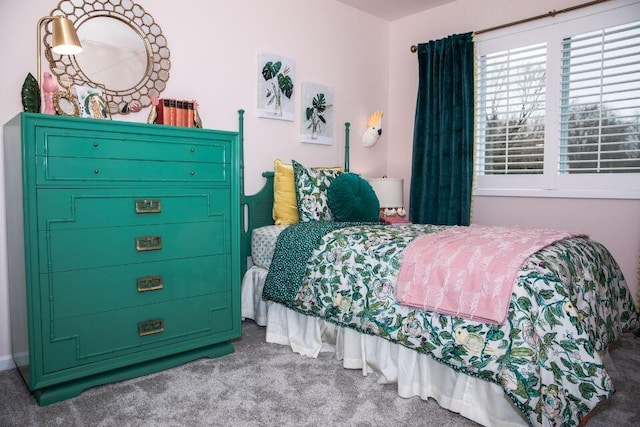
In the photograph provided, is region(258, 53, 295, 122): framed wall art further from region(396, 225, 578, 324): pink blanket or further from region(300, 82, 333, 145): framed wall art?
region(396, 225, 578, 324): pink blanket

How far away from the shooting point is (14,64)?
87.2 inches

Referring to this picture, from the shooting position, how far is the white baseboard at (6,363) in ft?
7.34

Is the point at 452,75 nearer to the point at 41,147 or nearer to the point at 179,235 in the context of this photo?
the point at 179,235

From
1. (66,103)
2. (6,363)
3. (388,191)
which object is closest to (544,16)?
(388,191)

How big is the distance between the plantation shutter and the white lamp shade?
717 mm

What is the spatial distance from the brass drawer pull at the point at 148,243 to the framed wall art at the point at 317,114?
1688mm

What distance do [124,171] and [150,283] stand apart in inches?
21.5

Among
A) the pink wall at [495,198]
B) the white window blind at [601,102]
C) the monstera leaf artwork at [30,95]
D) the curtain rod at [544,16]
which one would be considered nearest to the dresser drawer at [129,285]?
the monstera leaf artwork at [30,95]

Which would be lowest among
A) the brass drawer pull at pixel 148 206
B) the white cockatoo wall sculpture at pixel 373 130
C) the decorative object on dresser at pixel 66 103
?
the brass drawer pull at pixel 148 206

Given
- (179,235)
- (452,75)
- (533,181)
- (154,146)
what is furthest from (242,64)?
(533,181)

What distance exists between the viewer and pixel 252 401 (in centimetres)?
189

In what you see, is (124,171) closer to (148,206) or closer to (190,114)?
(148,206)

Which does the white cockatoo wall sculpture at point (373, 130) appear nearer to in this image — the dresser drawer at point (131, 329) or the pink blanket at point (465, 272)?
the pink blanket at point (465, 272)

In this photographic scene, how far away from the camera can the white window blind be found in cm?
292
